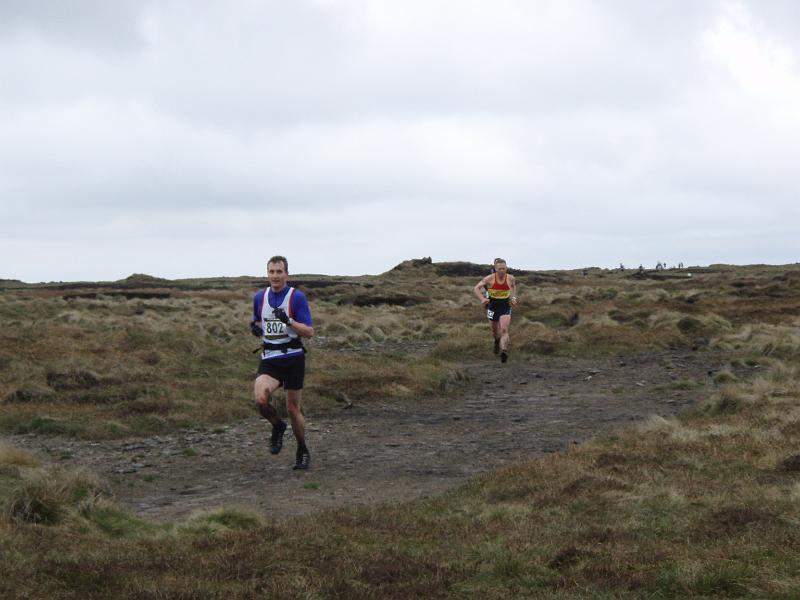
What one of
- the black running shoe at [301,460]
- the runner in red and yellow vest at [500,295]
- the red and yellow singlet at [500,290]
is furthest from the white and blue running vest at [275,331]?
the red and yellow singlet at [500,290]

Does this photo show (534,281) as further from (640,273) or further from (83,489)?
(83,489)

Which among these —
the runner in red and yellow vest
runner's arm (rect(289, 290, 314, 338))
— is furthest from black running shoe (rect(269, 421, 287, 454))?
the runner in red and yellow vest

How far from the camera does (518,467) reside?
31.8 ft

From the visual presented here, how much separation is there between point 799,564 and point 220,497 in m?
5.72

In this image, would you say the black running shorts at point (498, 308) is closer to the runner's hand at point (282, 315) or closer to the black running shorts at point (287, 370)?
the black running shorts at point (287, 370)

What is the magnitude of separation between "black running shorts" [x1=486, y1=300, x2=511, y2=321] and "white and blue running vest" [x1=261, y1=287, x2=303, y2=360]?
10.6 metres

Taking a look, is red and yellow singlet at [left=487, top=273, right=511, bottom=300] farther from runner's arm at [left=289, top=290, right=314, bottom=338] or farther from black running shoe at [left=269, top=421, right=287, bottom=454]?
runner's arm at [left=289, top=290, right=314, bottom=338]

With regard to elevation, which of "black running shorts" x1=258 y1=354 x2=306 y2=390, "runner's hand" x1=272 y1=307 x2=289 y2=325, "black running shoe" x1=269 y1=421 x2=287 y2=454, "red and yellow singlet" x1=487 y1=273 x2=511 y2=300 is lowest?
"black running shoe" x1=269 y1=421 x2=287 y2=454

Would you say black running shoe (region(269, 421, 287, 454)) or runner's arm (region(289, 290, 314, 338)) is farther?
black running shoe (region(269, 421, 287, 454))

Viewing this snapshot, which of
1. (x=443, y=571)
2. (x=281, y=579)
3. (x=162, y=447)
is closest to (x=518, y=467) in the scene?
(x=443, y=571)

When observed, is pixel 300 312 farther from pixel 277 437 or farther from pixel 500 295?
pixel 500 295

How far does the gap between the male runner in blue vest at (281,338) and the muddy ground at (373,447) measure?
811 mm

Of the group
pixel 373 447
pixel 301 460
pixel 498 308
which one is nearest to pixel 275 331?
pixel 301 460

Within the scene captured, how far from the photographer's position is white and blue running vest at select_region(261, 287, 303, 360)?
34.0 ft
